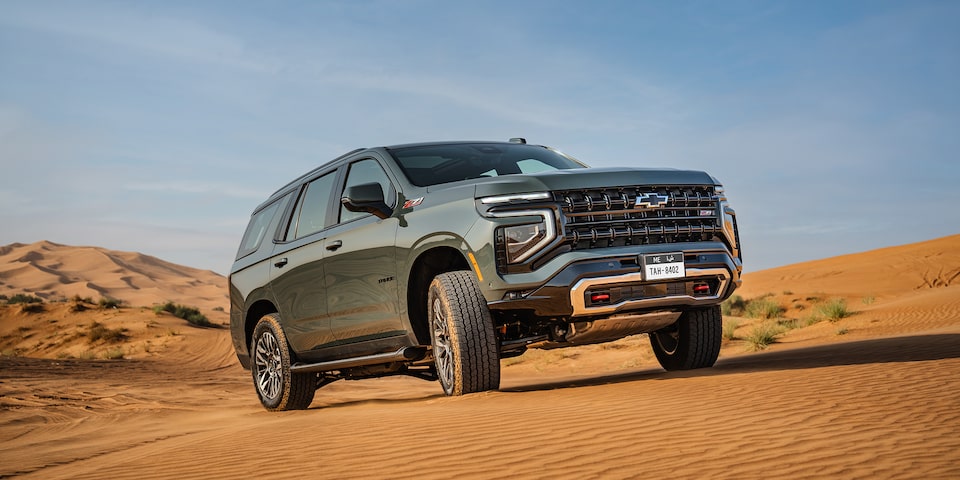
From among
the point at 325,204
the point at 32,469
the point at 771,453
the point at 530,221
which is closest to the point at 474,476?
the point at 771,453

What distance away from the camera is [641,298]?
6.59 meters

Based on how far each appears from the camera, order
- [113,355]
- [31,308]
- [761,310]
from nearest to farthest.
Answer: [113,355]
[761,310]
[31,308]

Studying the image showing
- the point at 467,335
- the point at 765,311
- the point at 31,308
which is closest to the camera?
the point at 467,335

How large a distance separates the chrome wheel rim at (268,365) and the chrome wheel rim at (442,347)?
282 cm

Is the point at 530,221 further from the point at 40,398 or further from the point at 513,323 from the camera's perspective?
the point at 40,398

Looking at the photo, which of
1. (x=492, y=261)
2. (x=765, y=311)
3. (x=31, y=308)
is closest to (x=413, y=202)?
(x=492, y=261)

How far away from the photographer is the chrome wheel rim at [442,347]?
6914mm

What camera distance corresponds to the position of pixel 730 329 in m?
19.5

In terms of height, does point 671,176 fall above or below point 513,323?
above

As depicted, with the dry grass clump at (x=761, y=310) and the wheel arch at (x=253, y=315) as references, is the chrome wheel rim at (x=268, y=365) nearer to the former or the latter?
the wheel arch at (x=253, y=315)

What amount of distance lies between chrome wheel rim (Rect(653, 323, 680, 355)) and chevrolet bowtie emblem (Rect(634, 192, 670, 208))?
5.55 feet

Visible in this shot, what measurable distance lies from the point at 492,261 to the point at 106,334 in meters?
21.9

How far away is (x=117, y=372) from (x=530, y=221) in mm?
14116

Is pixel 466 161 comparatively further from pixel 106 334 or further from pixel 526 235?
pixel 106 334
